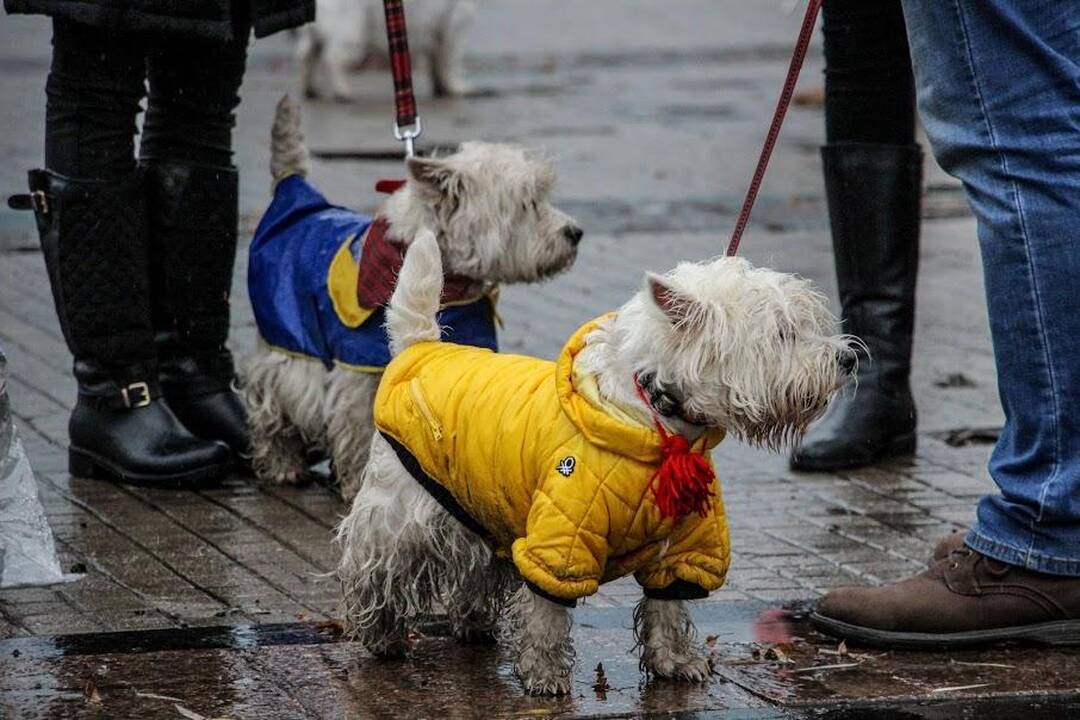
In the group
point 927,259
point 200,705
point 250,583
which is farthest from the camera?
point 927,259

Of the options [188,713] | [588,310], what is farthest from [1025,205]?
[588,310]

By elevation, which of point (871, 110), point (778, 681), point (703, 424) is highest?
point (871, 110)

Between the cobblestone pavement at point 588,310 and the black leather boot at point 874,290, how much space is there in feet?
0.33

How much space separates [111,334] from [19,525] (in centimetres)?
108

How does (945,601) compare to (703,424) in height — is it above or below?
below

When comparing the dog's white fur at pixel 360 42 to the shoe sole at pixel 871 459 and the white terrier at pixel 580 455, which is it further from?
the white terrier at pixel 580 455

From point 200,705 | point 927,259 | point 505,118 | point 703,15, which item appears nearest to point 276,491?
point 200,705

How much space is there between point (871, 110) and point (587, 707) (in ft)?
7.95

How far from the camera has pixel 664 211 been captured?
379 inches

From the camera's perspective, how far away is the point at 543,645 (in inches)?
140

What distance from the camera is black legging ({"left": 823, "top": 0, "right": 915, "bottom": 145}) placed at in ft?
17.2

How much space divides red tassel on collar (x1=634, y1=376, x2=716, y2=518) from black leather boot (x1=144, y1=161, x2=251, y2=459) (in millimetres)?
2209

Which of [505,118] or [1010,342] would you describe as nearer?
[1010,342]

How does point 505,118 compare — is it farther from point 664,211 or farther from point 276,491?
point 276,491
